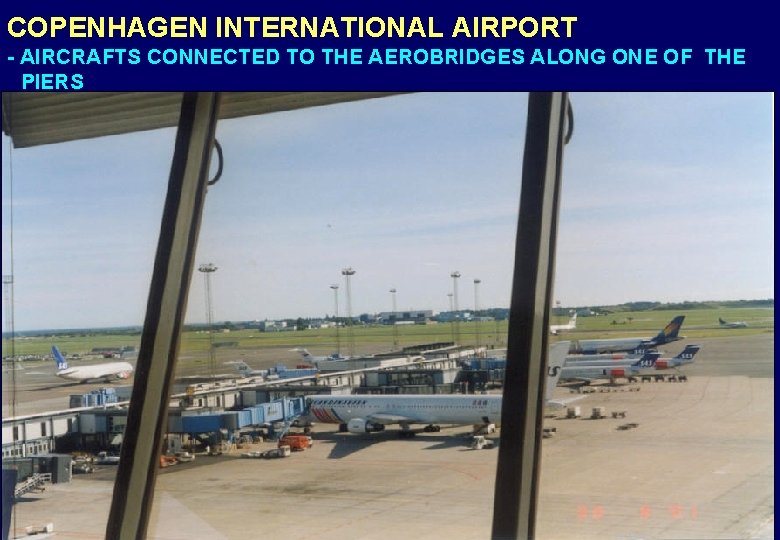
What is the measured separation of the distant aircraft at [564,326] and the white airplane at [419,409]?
0.04 meters

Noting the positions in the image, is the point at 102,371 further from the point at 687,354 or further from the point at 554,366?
the point at 687,354

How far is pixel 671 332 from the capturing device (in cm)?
152

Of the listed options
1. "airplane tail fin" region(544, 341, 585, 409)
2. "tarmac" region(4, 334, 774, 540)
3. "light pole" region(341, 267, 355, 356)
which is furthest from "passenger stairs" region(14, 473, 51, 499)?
"airplane tail fin" region(544, 341, 585, 409)

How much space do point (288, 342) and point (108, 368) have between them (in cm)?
52

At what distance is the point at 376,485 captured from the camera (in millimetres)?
2502

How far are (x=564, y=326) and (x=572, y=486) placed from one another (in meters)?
0.52

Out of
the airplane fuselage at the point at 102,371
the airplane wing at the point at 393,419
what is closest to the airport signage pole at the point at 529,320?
the airplane fuselage at the point at 102,371

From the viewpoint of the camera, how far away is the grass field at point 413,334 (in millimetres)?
1293

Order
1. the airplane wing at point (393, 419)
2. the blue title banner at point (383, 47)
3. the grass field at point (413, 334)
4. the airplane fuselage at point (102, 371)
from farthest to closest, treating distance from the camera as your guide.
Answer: the airplane wing at point (393, 419) < the airplane fuselage at point (102, 371) < the grass field at point (413, 334) < the blue title banner at point (383, 47)

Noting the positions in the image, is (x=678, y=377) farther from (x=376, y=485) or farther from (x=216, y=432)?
(x=216, y=432)

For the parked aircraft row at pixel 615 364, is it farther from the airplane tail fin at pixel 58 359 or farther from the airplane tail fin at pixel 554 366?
the airplane tail fin at pixel 58 359

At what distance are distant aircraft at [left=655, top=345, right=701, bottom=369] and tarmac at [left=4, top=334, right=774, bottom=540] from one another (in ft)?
0.12

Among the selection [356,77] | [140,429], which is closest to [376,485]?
[140,429]

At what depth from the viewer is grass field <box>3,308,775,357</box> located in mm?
1293
